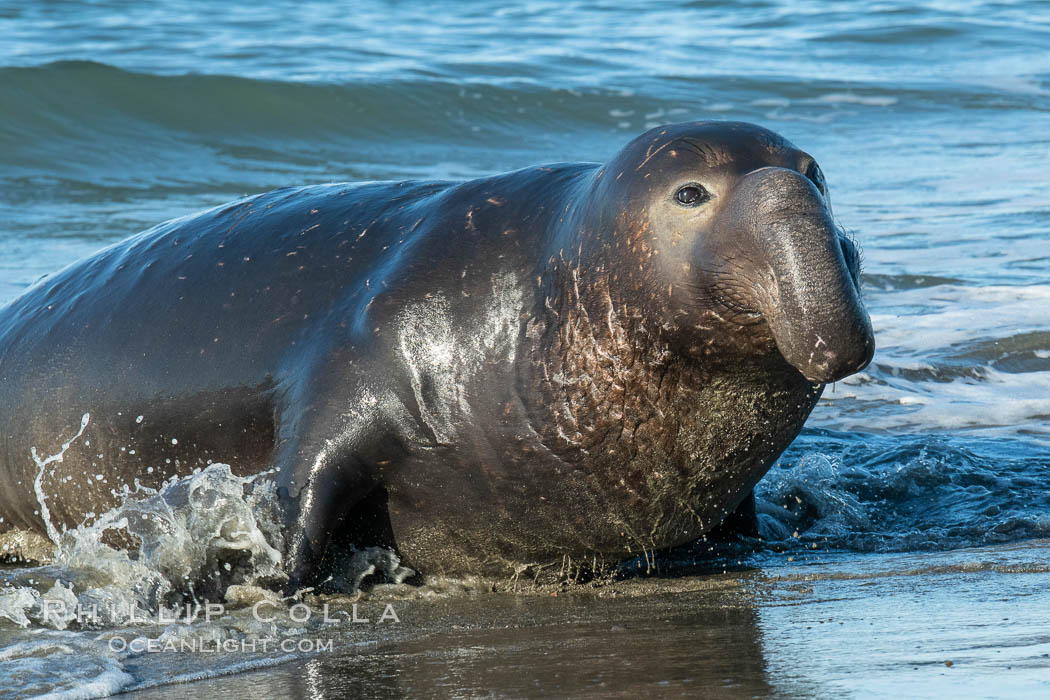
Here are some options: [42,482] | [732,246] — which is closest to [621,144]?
[42,482]

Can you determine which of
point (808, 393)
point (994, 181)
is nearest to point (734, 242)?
point (808, 393)

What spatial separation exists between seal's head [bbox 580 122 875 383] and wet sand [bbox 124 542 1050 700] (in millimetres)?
839

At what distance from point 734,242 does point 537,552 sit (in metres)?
1.57

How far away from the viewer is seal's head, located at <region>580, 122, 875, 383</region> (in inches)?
159

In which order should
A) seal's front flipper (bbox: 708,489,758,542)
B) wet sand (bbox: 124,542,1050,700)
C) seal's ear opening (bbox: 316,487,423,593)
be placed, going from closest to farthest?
wet sand (bbox: 124,542,1050,700)
seal's ear opening (bbox: 316,487,423,593)
seal's front flipper (bbox: 708,489,758,542)

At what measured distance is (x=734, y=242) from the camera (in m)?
4.25

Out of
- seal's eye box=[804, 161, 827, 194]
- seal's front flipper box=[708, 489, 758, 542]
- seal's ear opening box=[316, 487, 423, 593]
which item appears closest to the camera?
seal's eye box=[804, 161, 827, 194]

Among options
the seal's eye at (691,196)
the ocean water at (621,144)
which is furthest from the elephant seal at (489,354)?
the ocean water at (621,144)

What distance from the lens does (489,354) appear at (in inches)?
199

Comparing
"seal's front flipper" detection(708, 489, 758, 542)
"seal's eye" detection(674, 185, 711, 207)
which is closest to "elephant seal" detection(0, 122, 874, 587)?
"seal's eye" detection(674, 185, 711, 207)

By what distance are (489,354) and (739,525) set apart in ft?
4.96

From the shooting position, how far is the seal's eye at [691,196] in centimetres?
446

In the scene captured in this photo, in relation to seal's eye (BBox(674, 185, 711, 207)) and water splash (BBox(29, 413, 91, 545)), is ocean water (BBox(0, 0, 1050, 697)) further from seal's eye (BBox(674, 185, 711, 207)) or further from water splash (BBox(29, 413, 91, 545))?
seal's eye (BBox(674, 185, 711, 207))

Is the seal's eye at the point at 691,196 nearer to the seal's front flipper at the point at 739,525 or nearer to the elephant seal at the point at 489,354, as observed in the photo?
the elephant seal at the point at 489,354
